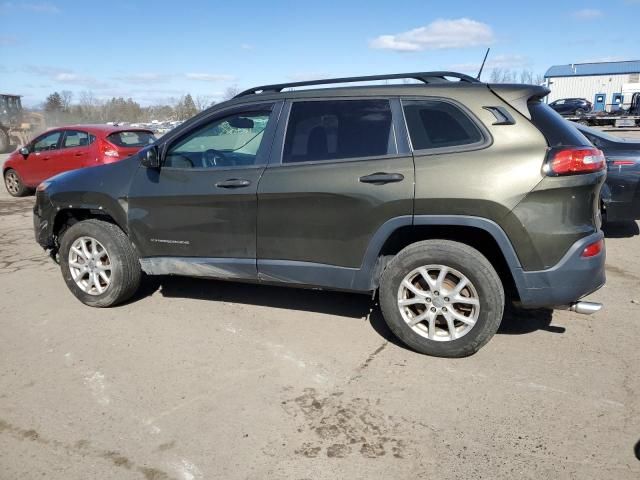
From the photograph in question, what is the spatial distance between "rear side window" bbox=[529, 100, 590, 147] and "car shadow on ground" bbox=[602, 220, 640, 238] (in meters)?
4.15

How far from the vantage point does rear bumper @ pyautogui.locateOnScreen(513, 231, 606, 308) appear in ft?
10.9

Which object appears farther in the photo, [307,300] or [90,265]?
[307,300]

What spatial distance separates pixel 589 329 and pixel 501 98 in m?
1.99

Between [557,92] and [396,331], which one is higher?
[557,92]

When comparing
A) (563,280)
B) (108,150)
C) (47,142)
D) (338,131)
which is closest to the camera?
(563,280)

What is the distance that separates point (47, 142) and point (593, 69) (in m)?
62.7

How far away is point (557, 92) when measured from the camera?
58.3 metres

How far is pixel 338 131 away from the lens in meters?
3.82

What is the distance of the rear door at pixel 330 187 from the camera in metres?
3.56

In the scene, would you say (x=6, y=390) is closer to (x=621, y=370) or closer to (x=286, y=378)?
(x=286, y=378)

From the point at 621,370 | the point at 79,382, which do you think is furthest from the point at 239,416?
the point at 621,370

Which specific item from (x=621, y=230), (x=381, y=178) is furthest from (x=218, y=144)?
(x=621, y=230)

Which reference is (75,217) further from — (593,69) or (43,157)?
(593,69)

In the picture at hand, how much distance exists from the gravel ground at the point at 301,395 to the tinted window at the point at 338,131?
141 cm
